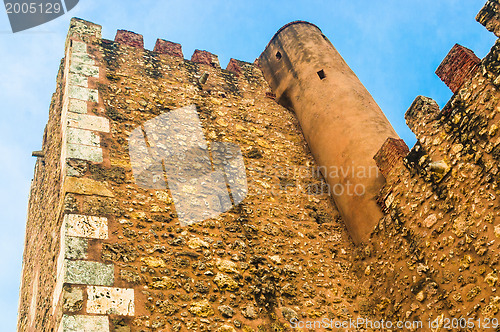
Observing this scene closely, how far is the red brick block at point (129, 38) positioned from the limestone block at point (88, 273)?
4222 mm

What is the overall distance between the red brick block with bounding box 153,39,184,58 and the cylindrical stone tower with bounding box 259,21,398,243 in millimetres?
1729

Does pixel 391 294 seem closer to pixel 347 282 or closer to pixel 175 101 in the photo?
pixel 347 282

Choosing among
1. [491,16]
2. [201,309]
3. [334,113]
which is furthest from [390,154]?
[201,309]

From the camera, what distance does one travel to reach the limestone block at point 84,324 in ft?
12.6

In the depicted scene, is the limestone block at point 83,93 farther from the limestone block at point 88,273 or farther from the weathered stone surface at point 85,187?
the limestone block at point 88,273

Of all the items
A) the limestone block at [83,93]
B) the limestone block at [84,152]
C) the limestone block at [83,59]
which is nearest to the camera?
the limestone block at [84,152]

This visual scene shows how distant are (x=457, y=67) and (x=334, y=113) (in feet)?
6.73

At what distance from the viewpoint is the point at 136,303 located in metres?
4.21

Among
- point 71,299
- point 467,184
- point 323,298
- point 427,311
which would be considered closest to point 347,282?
point 323,298

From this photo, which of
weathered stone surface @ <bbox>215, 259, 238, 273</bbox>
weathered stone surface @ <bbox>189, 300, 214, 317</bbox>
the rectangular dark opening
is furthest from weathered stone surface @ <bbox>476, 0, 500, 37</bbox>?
weathered stone surface @ <bbox>189, 300, 214, 317</bbox>

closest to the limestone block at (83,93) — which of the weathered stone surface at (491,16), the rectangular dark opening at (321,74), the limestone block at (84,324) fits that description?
the limestone block at (84,324)

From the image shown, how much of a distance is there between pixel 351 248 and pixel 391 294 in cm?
98

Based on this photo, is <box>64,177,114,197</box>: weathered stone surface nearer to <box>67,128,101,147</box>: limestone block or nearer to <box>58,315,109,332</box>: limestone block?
<box>67,128,101,147</box>: limestone block

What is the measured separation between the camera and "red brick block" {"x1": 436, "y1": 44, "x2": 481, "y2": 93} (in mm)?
5082
